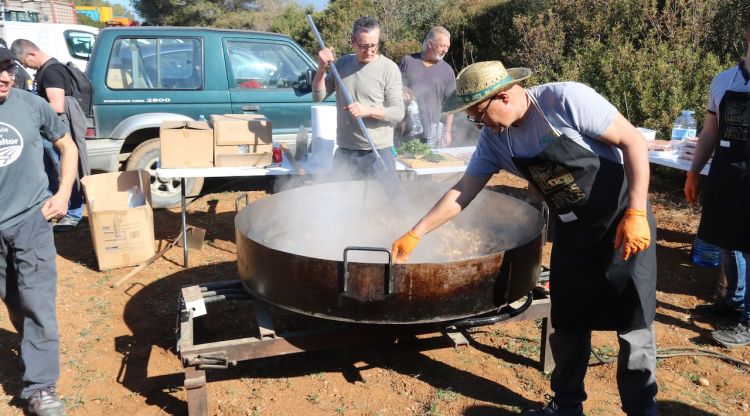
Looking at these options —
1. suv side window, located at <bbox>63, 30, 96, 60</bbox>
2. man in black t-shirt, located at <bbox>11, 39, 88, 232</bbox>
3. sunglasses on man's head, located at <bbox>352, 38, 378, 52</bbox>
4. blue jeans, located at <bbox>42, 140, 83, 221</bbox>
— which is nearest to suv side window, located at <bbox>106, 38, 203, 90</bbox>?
man in black t-shirt, located at <bbox>11, 39, 88, 232</bbox>

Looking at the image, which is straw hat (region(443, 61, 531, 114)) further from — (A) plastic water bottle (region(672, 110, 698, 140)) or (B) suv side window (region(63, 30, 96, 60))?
(B) suv side window (region(63, 30, 96, 60))

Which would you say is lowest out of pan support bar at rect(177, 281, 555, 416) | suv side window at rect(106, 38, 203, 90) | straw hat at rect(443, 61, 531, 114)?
pan support bar at rect(177, 281, 555, 416)

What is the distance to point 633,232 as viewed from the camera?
224cm

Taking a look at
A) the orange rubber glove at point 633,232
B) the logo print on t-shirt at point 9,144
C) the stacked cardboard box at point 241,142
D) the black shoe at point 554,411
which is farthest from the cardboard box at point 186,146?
the orange rubber glove at point 633,232

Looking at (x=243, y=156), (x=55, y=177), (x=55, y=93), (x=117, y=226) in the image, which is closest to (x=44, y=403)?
(x=117, y=226)

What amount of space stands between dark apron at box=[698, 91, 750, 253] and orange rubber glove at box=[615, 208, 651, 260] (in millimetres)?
1555

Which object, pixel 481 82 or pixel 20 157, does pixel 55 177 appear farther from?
pixel 481 82

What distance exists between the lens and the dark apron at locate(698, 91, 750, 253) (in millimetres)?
3359

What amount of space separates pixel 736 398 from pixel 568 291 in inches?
55.8

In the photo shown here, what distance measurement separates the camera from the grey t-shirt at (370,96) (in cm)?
441

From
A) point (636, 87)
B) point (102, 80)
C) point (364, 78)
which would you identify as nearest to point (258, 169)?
point (364, 78)

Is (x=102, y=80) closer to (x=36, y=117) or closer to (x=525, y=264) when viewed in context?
(x=36, y=117)

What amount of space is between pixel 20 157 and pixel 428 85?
13.0 ft

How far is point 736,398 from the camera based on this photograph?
124 inches
